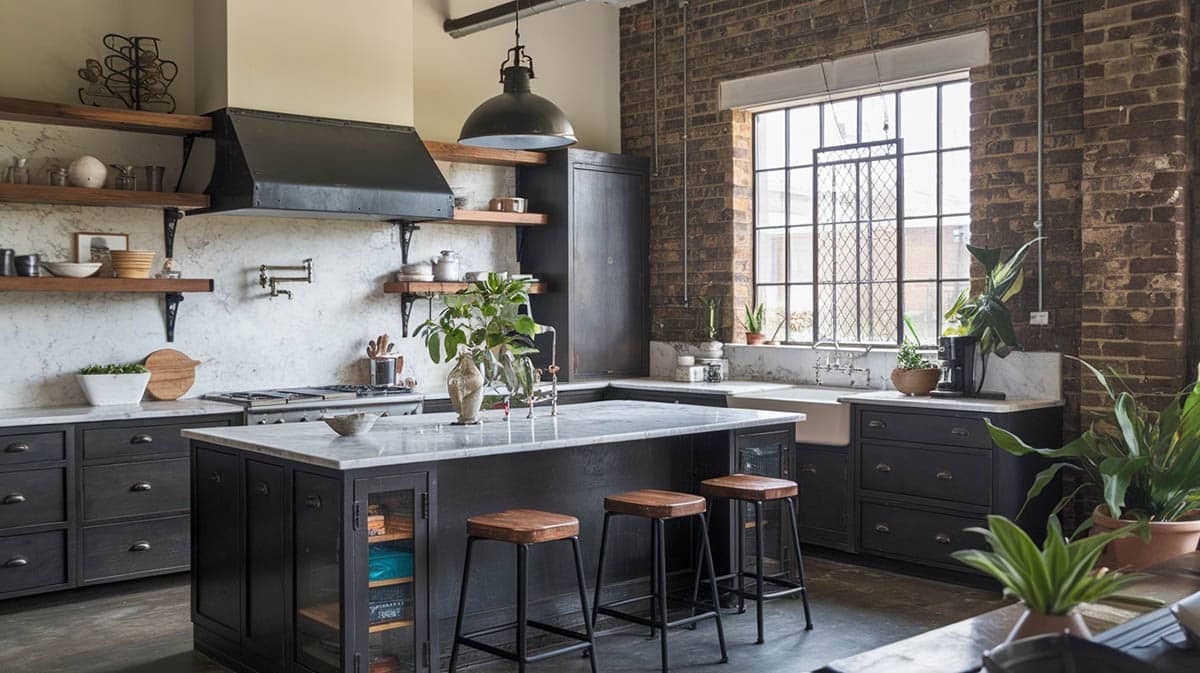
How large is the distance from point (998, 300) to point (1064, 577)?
15.1ft

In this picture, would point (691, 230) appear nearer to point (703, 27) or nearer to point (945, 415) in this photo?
point (703, 27)

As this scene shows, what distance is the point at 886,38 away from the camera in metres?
7.07

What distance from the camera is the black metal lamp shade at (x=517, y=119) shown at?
16.8ft

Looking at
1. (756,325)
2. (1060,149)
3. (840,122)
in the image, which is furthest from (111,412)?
(1060,149)

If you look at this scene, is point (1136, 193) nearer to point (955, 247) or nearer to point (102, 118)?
point (955, 247)

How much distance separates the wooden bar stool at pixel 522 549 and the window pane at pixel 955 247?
143 inches

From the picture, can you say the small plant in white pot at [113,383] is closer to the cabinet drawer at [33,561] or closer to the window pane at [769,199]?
the cabinet drawer at [33,561]

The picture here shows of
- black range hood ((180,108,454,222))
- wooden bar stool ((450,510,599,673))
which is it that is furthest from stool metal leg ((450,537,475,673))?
black range hood ((180,108,454,222))

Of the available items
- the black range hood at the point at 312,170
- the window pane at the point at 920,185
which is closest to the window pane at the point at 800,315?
the window pane at the point at 920,185

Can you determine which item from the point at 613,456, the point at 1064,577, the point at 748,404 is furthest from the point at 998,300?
the point at 1064,577

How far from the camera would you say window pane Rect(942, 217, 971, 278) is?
6.86 meters

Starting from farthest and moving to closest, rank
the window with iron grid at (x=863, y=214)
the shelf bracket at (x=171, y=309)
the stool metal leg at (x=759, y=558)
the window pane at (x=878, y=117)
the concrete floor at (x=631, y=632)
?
the window pane at (x=878, y=117)
the window with iron grid at (x=863, y=214)
the shelf bracket at (x=171, y=309)
the stool metal leg at (x=759, y=558)
the concrete floor at (x=631, y=632)

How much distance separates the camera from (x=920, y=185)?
23.2 feet

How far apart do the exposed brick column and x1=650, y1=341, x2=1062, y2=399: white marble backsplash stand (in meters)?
0.34
